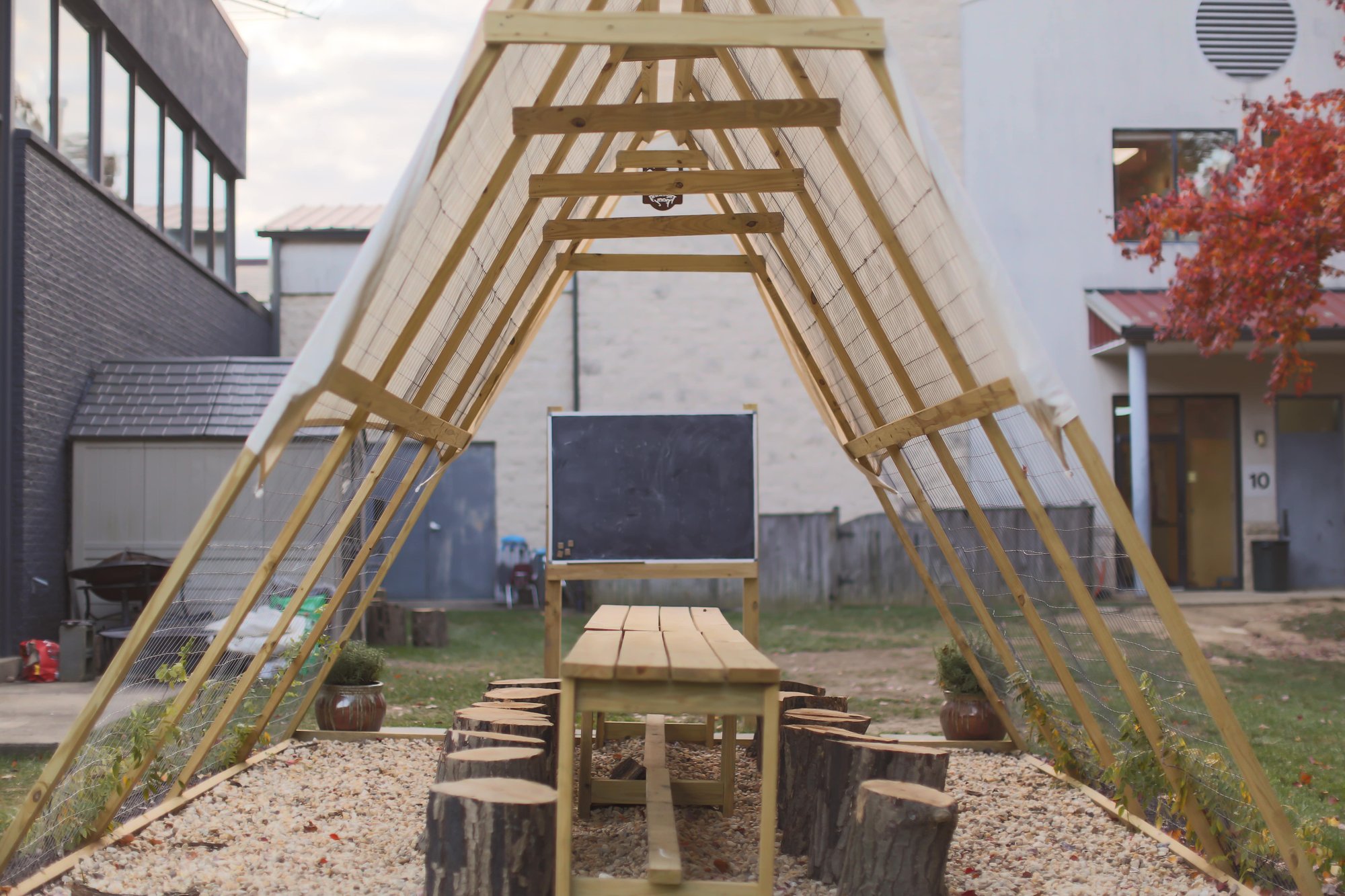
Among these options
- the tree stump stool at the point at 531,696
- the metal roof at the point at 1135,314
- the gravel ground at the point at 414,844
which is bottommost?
the gravel ground at the point at 414,844

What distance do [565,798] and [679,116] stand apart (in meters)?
2.22

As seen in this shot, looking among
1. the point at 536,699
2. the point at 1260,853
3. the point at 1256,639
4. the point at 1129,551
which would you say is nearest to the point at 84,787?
the point at 536,699

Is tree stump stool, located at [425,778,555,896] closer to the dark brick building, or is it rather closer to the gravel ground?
the gravel ground

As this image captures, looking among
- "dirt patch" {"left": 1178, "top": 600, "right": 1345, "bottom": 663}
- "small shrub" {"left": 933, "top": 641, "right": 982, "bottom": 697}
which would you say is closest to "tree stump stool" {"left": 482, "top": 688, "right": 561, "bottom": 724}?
"small shrub" {"left": 933, "top": 641, "right": 982, "bottom": 697}

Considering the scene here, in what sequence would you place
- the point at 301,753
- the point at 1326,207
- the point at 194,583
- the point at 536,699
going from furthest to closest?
1. the point at 194,583
2. the point at 1326,207
3. the point at 301,753
4. the point at 536,699

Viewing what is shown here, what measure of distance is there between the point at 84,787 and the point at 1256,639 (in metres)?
9.31

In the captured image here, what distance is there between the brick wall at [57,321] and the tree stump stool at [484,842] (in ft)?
20.6

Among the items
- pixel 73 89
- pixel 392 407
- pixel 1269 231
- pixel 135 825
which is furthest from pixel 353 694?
pixel 1269 231

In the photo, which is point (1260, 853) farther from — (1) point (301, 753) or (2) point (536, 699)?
(1) point (301, 753)

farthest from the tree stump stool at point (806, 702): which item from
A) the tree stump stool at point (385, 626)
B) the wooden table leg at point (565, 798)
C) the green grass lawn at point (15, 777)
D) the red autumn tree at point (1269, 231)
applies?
the tree stump stool at point (385, 626)

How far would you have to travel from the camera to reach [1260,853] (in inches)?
140

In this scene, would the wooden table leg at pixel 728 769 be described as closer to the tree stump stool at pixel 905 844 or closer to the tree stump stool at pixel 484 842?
the tree stump stool at pixel 905 844

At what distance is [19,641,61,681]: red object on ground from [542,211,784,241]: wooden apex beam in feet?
16.9

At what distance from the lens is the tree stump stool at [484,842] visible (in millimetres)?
3012
